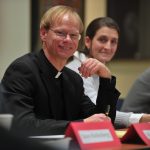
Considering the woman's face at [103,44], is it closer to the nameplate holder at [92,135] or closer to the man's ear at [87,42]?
the man's ear at [87,42]

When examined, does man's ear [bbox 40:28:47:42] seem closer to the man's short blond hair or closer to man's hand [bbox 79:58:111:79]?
the man's short blond hair

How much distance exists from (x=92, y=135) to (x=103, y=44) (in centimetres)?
173

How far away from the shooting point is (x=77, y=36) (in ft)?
5.76

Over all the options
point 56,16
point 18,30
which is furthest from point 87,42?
point 18,30

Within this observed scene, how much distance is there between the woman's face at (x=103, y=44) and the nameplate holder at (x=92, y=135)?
5.25ft

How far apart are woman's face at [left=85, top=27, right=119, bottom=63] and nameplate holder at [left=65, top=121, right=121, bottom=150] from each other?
160 cm

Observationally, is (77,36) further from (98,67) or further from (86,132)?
(86,132)

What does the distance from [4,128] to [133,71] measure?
17.9 ft

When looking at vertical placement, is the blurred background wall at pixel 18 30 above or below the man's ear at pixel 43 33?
below

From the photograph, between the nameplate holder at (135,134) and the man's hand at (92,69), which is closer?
the nameplate holder at (135,134)

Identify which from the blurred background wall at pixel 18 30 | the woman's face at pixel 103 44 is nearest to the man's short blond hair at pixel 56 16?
the woman's face at pixel 103 44

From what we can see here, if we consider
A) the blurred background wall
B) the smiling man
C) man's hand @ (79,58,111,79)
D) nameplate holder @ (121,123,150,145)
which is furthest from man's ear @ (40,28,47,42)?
the blurred background wall

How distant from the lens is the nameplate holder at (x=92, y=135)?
3.42 ft

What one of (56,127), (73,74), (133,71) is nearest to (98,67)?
(73,74)
